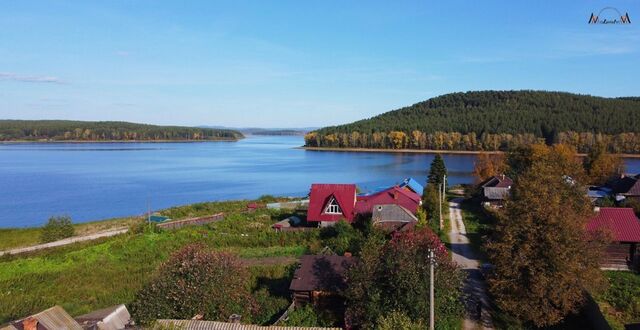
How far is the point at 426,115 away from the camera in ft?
595

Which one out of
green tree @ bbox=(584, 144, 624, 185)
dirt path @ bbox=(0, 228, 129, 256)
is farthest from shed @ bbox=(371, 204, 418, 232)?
green tree @ bbox=(584, 144, 624, 185)

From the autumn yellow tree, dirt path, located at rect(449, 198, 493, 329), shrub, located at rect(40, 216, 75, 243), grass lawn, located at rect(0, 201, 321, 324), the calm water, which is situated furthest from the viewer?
the calm water

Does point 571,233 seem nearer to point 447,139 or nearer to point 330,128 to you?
point 447,139

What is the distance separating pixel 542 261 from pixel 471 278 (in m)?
5.65

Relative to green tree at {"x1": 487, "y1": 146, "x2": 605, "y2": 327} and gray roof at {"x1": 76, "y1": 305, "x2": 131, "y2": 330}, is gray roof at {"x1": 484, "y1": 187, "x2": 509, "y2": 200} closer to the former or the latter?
→ green tree at {"x1": 487, "y1": 146, "x2": 605, "y2": 327}

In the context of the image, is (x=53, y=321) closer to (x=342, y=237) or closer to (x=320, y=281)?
(x=320, y=281)

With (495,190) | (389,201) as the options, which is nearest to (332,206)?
(389,201)

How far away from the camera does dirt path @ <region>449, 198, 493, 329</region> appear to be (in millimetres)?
17047

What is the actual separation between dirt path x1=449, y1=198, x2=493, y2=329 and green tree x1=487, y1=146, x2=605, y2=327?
3.19ft

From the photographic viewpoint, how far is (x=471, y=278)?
70.2 ft

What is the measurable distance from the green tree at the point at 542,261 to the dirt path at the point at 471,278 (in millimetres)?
972

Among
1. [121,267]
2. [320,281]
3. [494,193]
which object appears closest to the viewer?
[320,281]

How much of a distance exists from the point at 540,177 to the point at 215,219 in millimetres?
24468

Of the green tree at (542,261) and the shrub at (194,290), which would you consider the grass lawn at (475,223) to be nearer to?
the green tree at (542,261)
